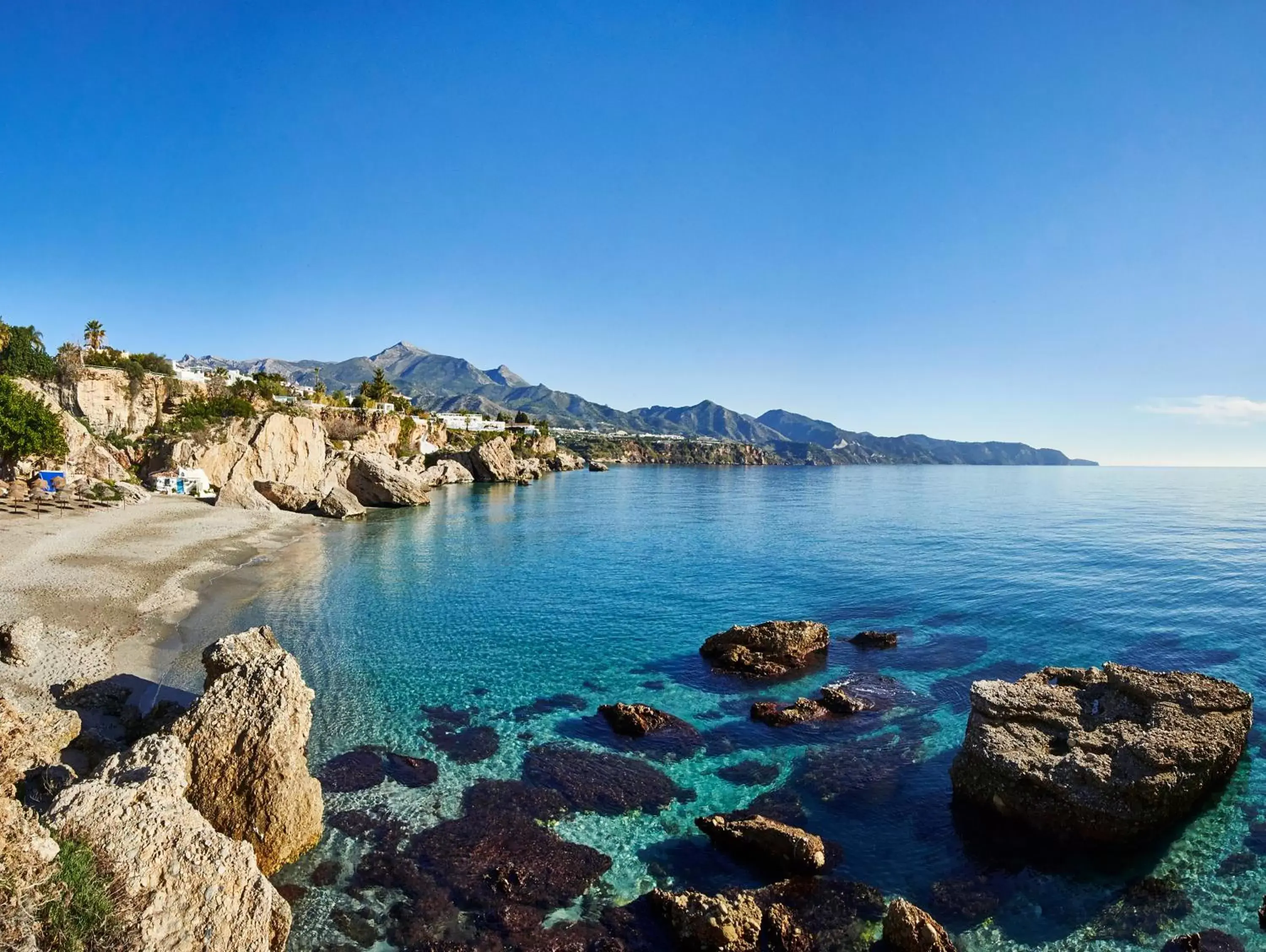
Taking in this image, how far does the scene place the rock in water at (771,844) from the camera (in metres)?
14.0

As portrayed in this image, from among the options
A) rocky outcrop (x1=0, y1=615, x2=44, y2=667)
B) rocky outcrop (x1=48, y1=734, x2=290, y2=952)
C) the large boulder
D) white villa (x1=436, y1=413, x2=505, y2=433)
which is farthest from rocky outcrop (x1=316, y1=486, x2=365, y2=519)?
white villa (x1=436, y1=413, x2=505, y2=433)

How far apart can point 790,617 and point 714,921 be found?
22.8 meters

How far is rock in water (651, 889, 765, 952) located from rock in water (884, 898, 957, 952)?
7.61 feet

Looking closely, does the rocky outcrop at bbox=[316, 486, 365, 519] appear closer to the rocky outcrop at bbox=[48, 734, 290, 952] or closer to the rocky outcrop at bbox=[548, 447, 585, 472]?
the rocky outcrop at bbox=[48, 734, 290, 952]

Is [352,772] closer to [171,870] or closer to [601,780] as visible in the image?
[601,780]

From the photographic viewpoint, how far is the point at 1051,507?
93.9m

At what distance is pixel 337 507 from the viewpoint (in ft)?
218

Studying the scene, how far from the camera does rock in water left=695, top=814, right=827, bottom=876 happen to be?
13977 millimetres

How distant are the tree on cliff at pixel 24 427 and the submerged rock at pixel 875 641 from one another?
5959cm

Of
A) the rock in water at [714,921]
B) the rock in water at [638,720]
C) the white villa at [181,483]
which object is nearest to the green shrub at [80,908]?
the rock in water at [714,921]

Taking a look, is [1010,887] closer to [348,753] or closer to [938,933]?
[938,933]

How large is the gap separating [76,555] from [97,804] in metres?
32.8

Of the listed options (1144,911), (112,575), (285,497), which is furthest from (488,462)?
(1144,911)

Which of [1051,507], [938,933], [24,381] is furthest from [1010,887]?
[1051,507]
